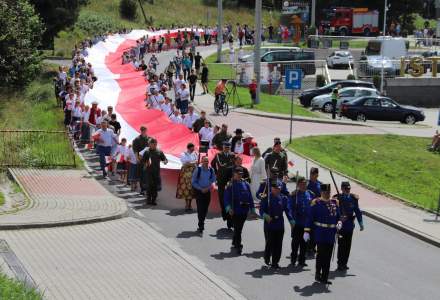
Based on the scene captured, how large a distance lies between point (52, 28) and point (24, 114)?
763 inches

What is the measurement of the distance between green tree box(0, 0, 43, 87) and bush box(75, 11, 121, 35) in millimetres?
28574

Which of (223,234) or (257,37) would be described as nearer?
(223,234)

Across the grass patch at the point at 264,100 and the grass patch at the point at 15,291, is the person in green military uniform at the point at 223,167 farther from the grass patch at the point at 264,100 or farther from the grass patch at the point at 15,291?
the grass patch at the point at 264,100

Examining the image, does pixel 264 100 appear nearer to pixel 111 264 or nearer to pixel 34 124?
pixel 34 124

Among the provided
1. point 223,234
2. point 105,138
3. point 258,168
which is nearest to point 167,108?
point 105,138

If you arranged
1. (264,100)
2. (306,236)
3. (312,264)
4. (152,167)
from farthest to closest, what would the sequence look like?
(264,100)
(152,167)
(312,264)
(306,236)

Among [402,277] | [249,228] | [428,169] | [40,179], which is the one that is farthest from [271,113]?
[402,277]

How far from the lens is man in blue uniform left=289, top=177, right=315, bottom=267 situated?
46.0 feet

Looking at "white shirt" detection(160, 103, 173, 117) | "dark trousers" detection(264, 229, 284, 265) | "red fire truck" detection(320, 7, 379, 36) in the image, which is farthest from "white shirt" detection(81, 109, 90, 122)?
"red fire truck" detection(320, 7, 379, 36)

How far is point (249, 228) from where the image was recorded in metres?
17.0

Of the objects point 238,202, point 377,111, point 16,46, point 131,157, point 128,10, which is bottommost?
point 377,111

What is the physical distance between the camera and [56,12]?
50.5 m

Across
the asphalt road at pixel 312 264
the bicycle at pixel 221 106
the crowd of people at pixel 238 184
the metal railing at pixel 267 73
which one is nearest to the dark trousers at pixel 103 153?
the crowd of people at pixel 238 184

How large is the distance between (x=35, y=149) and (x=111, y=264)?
32.9 feet
